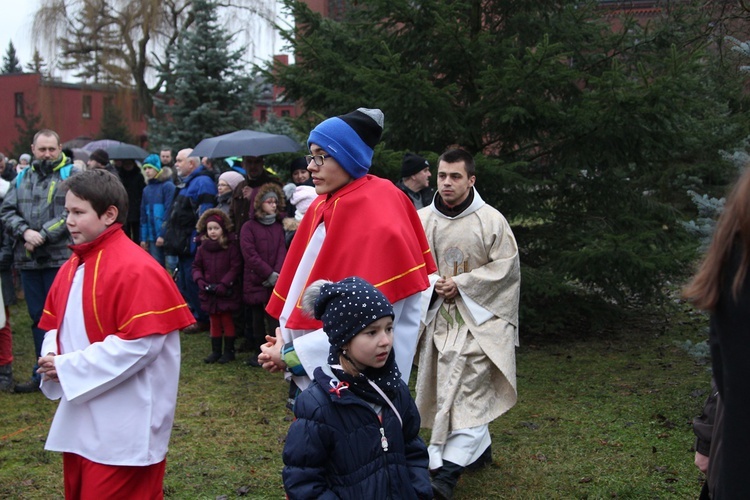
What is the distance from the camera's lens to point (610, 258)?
8820 millimetres

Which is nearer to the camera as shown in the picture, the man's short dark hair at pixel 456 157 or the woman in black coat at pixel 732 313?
the woman in black coat at pixel 732 313

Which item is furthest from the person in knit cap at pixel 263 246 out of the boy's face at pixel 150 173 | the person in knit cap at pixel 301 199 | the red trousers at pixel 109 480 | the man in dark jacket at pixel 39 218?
the red trousers at pixel 109 480

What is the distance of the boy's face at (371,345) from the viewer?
126 inches

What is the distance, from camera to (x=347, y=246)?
388 cm

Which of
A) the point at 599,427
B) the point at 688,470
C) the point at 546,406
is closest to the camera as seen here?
the point at 688,470

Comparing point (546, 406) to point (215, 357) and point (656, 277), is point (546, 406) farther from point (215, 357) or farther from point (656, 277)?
point (215, 357)

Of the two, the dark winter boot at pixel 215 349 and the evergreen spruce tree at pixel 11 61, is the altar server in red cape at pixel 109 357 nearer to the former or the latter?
the dark winter boot at pixel 215 349

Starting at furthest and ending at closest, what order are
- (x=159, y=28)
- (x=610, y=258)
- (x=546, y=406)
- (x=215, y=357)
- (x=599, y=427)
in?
(x=159, y=28) → (x=215, y=357) → (x=610, y=258) → (x=546, y=406) → (x=599, y=427)

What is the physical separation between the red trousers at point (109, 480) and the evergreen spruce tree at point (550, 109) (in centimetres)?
569

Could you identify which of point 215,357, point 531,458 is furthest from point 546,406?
point 215,357

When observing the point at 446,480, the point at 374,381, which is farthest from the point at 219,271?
the point at 374,381

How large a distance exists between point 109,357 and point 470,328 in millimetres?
2631

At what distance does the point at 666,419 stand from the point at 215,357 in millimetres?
4713

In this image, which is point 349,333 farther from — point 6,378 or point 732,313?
point 6,378
